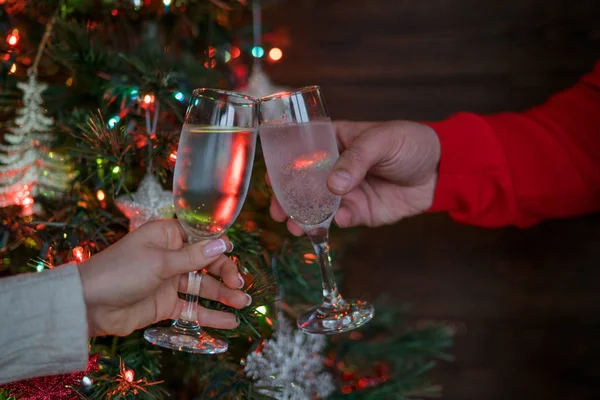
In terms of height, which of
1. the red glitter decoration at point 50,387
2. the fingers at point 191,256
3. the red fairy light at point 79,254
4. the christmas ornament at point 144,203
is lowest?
the red glitter decoration at point 50,387

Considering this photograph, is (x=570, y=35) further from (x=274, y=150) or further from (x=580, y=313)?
(x=274, y=150)

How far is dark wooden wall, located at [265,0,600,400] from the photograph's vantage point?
1.65 m

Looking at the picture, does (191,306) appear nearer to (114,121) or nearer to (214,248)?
(214,248)

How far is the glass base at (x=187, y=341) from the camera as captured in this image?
82 cm

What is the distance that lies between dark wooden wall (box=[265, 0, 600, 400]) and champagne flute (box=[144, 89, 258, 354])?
100cm

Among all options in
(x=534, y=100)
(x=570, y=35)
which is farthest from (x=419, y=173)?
(x=570, y=35)

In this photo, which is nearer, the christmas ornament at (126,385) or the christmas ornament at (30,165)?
the christmas ornament at (126,385)

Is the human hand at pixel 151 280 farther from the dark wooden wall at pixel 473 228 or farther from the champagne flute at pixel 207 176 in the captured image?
the dark wooden wall at pixel 473 228

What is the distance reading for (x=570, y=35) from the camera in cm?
161

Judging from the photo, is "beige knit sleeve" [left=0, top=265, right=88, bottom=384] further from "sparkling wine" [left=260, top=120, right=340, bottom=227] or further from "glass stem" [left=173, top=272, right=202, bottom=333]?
"sparkling wine" [left=260, top=120, right=340, bottom=227]

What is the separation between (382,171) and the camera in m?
1.23

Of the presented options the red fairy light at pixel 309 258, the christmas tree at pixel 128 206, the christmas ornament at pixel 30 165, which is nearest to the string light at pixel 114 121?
the christmas tree at pixel 128 206

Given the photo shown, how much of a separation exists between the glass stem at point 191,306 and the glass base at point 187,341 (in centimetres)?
1

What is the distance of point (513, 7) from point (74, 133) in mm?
1294
